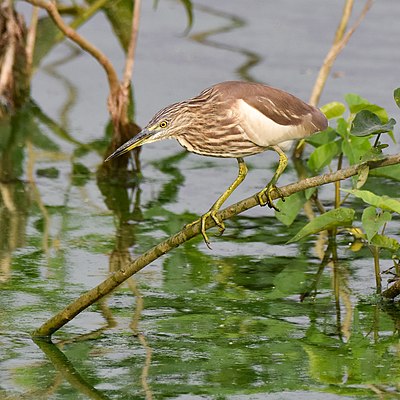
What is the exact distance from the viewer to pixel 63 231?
6199 millimetres

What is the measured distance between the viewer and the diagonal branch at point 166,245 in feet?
14.0

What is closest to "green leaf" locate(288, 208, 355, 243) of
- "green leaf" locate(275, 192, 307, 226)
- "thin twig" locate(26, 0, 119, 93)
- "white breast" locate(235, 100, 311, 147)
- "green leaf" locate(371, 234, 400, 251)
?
"green leaf" locate(371, 234, 400, 251)

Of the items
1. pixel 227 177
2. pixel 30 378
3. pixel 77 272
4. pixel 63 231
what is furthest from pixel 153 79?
pixel 30 378

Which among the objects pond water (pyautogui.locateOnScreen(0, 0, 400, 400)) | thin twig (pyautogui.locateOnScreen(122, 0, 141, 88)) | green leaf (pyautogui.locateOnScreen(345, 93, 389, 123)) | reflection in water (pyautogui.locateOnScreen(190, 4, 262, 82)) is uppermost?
reflection in water (pyautogui.locateOnScreen(190, 4, 262, 82))

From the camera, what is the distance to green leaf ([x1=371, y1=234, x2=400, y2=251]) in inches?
199

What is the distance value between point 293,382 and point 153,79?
202 inches

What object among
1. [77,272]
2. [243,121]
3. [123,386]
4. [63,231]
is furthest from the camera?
[63,231]

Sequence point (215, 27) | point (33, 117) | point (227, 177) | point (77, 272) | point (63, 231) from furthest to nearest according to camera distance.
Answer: point (215, 27), point (33, 117), point (227, 177), point (63, 231), point (77, 272)

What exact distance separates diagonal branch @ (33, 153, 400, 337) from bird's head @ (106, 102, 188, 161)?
37 cm

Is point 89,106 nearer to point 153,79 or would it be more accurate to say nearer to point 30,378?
point 153,79

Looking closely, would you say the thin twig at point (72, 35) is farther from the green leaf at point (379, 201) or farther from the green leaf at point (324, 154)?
the green leaf at point (379, 201)

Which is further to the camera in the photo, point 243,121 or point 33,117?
point 33,117

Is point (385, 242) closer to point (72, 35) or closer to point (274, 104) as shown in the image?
→ point (274, 104)

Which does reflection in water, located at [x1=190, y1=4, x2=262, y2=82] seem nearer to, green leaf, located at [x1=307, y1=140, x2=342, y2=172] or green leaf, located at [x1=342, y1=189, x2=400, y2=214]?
green leaf, located at [x1=307, y1=140, x2=342, y2=172]
